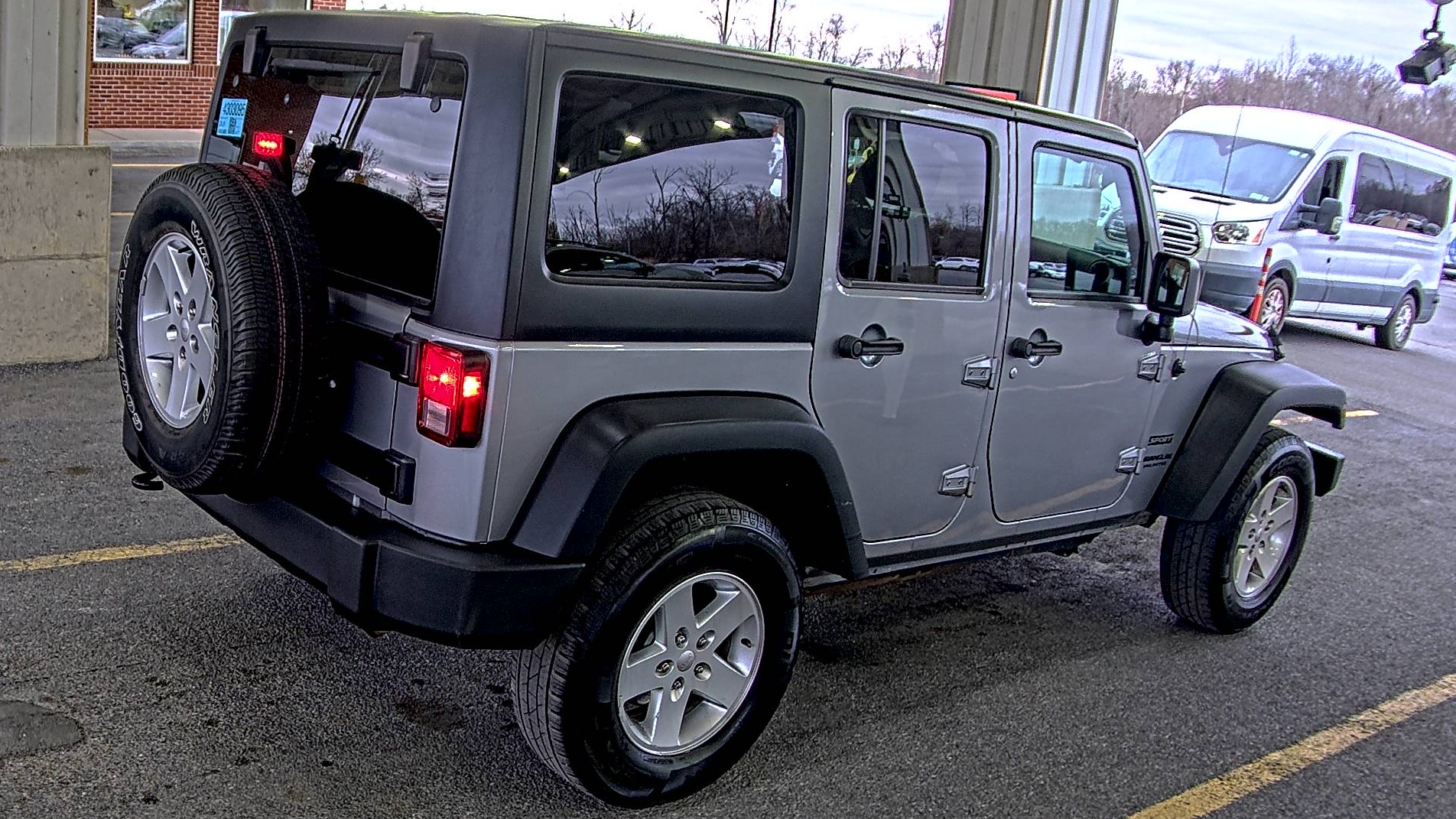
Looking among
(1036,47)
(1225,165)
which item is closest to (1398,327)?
(1225,165)

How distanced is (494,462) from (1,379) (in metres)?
4.88

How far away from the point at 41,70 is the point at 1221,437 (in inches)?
245

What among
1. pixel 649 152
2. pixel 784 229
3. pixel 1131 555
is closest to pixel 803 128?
pixel 784 229

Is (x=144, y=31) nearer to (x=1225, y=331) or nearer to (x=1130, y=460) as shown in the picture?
(x=1225, y=331)

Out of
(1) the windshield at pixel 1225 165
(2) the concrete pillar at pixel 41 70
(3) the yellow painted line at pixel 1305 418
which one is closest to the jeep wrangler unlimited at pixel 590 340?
(2) the concrete pillar at pixel 41 70

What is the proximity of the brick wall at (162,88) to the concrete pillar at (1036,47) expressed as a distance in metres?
13.2

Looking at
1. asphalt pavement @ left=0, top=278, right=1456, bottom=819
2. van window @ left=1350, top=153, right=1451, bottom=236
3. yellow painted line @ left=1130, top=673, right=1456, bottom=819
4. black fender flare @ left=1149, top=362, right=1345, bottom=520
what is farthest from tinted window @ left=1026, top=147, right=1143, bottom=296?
van window @ left=1350, top=153, right=1451, bottom=236

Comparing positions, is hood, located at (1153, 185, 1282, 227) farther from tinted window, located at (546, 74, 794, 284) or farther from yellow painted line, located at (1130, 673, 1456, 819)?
tinted window, located at (546, 74, 794, 284)

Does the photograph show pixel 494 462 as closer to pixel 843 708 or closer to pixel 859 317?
pixel 859 317

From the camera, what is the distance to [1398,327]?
1523cm

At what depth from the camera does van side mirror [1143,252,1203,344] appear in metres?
4.64

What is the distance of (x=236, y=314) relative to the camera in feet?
10.3

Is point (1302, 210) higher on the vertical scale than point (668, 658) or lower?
higher

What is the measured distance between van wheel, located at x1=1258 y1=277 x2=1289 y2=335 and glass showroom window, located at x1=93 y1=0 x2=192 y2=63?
1665 cm
